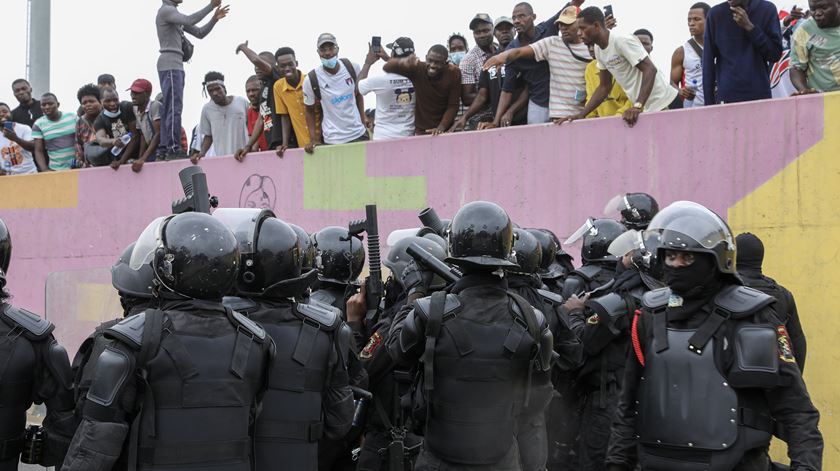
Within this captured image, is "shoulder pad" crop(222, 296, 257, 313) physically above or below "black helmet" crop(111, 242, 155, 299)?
below

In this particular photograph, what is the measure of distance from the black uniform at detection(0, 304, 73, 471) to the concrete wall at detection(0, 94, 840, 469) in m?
5.31

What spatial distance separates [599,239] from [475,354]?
273 cm

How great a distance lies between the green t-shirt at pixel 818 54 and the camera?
8.03 meters

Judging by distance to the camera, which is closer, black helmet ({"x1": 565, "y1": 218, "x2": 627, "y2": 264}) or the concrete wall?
black helmet ({"x1": 565, "y1": 218, "x2": 627, "y2": 264})

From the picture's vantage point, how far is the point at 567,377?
668cm

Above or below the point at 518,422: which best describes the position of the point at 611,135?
above

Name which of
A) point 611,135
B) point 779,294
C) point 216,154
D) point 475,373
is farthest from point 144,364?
point 216,154

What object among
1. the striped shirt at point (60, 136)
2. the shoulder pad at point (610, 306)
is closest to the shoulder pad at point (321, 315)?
the shoulder pad at point (610, 306)

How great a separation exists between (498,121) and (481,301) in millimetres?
5335

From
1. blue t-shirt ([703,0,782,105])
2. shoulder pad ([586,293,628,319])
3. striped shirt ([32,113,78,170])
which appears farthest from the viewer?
striped shirt ([32,113,78,170])

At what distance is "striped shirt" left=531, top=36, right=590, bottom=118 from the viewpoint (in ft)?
31.2

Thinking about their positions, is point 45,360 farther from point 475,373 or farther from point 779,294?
point 779,294

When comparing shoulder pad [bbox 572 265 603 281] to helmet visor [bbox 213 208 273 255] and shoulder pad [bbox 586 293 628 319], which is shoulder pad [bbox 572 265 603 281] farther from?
helmet visor [bbox 213 208 273 255]

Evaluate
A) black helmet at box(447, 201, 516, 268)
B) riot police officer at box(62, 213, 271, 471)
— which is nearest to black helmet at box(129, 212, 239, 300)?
riot police officer at box(62, 213, 271, 471)
